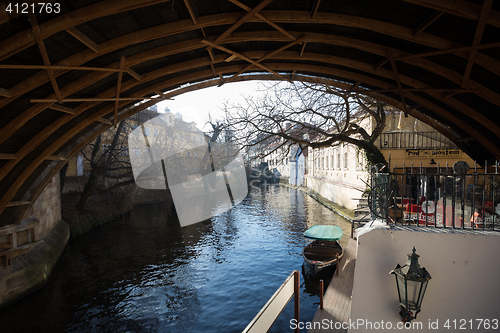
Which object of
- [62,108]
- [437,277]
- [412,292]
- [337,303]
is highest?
[62,108]

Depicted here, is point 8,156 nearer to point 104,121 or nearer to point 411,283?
point 104,121

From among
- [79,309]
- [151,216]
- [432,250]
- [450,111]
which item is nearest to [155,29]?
[432,250]

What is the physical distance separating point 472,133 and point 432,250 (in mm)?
5488

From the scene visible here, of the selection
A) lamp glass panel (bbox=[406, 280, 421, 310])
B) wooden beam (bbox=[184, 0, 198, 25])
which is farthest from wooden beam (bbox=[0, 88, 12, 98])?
lamp glass panel (bbox=[406, 280, 421, 310])

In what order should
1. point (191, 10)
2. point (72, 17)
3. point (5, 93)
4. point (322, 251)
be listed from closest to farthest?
point (72, 17) → point (191, 10) → point (5, 93) → point (322, 251)

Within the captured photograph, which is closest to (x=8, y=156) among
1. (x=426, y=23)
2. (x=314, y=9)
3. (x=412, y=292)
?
(x=314, y=9)

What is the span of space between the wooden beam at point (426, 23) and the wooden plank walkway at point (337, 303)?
19.4ft

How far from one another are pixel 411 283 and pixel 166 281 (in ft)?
29.1

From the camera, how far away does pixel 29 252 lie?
974 cm

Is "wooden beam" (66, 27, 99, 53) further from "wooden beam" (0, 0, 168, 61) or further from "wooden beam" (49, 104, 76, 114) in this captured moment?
"wooden beam" (49, 104, 76, 114)

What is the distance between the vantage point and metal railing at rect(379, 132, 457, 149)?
18.0 metres

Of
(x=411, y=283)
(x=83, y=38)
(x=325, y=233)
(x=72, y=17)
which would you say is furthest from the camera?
(x=325, y=233)

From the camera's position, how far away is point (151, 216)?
21156 millimetres

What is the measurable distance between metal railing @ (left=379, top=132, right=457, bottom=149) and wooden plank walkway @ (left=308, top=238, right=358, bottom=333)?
1091cm
